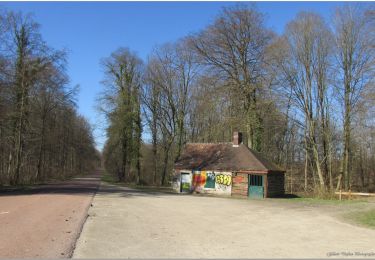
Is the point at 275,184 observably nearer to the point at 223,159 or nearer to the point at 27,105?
the point at 223,159

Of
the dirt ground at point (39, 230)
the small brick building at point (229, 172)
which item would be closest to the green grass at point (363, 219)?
the dirt ground at point (39, 230)

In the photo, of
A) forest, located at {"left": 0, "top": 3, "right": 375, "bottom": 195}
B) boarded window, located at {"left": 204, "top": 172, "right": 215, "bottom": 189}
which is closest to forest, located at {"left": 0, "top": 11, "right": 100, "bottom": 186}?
forest, located at {"left": 0, "top": 3, "right": 375, "bottom": 195}

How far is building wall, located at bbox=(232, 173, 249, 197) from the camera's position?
124 feet

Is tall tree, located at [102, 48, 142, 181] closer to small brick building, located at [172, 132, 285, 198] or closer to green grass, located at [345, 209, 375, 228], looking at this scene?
small brick building, located at [172, 132, 285, 198]

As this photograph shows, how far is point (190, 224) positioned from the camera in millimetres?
16406

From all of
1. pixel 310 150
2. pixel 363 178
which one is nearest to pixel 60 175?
pixel 310 150

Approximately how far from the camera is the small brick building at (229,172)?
37469 mm

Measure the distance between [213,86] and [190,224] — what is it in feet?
86.0

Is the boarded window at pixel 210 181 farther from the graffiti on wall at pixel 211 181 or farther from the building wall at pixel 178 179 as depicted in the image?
the building wall at pixel 178 179

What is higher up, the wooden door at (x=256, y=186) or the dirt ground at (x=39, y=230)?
the wooden door at (x=256, y=186)

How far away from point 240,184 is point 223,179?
179 cm

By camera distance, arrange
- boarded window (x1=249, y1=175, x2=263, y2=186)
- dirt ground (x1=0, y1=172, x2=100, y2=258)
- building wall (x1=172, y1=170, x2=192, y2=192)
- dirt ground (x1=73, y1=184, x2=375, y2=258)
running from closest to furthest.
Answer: dirt ground (x1=0, y1=172, x2=100, y2=258), dirt ground (x1=73, y1=184, x2=375, y2=258), boarded window (x1=249, y1=175, x2=263, y2=186), building wall (x1=172, y1=170, x2=192, y2=192)

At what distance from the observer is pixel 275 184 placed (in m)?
38.4

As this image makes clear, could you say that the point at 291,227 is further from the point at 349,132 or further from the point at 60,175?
the point at 60,175
